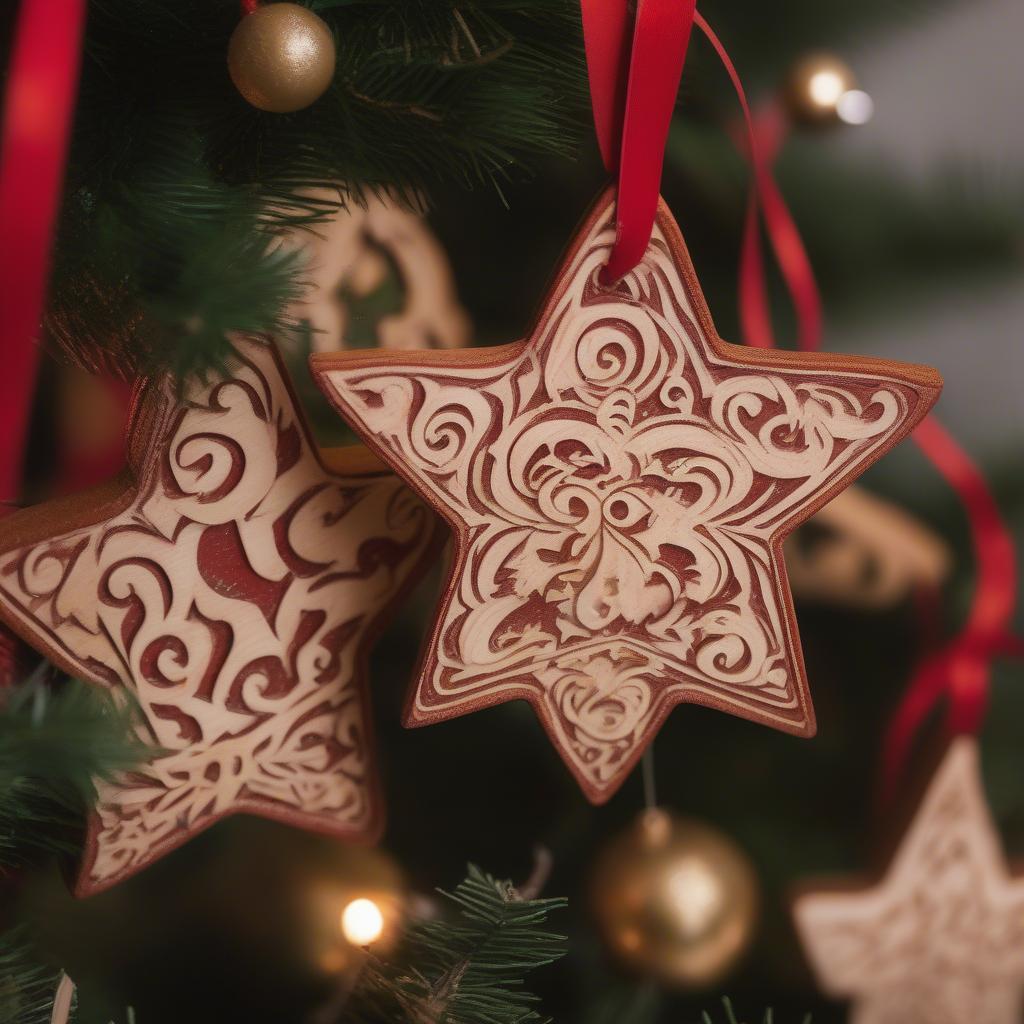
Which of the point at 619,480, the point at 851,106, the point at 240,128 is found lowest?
the point at 619,480

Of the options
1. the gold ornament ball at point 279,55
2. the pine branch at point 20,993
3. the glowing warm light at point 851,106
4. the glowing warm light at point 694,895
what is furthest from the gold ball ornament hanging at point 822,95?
the pine branch at point 20,993

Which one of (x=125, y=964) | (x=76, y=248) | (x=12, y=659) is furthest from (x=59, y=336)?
(x=125, y=964)

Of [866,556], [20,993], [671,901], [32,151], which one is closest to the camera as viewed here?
[32,151]

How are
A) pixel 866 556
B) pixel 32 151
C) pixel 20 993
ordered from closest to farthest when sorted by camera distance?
pixel 32 151 → pixel 20 993 → pixel 866 556

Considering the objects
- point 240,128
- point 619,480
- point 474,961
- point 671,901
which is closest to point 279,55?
point 240,128

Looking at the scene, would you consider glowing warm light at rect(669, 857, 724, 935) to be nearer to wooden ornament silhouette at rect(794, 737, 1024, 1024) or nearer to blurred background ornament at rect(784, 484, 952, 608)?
wooden ornament silhouette at rect(794, 737, 1024, 1024)

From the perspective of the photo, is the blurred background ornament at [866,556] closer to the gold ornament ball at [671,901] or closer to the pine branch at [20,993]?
the gold ornament ball at [671,901]

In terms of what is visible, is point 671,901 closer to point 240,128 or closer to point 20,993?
point 20,993

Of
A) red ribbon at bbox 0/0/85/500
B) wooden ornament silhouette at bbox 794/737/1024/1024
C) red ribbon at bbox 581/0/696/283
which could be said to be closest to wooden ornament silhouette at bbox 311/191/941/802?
red ribbon at bbox 581/0/696/283
